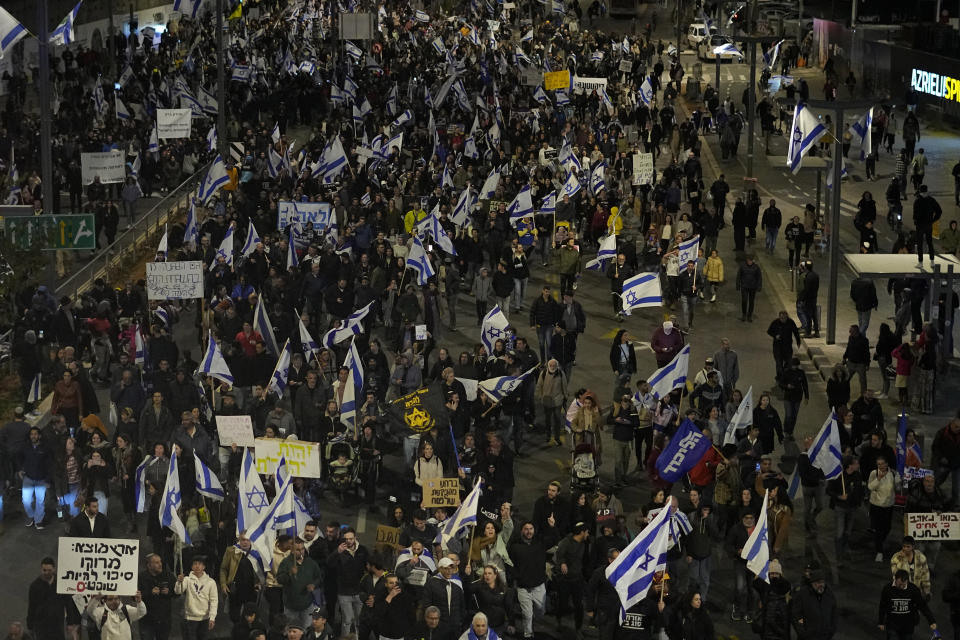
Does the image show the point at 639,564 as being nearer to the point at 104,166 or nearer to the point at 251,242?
the point at 251,242

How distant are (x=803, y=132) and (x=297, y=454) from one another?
1603 cm

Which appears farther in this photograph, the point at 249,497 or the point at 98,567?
the point at 249,497

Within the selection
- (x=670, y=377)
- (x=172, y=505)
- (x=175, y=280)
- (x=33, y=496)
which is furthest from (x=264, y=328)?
(x=172, y=505)

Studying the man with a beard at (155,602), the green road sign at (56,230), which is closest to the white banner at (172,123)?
the green road sign at (56,230)

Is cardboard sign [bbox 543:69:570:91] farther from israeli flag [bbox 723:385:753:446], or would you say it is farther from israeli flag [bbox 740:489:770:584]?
israeli flag [bbox 740:489:770:584]

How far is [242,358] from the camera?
2477cm

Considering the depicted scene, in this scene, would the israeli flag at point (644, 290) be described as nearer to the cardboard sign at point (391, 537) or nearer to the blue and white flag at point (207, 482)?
the blue and white flag at point (207, 482)

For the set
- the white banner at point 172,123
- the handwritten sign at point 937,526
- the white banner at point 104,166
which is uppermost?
the white banner at point 172,123

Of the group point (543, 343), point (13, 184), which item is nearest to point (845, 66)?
point (13, 184)

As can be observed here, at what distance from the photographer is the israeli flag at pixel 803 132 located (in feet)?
106

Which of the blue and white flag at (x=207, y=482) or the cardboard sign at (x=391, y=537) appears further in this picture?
the blue and white flag at (x=207, y=482)

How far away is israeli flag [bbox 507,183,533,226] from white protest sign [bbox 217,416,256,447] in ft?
44.8

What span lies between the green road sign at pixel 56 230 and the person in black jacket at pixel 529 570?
1194 cm

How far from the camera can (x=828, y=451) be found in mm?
20234
